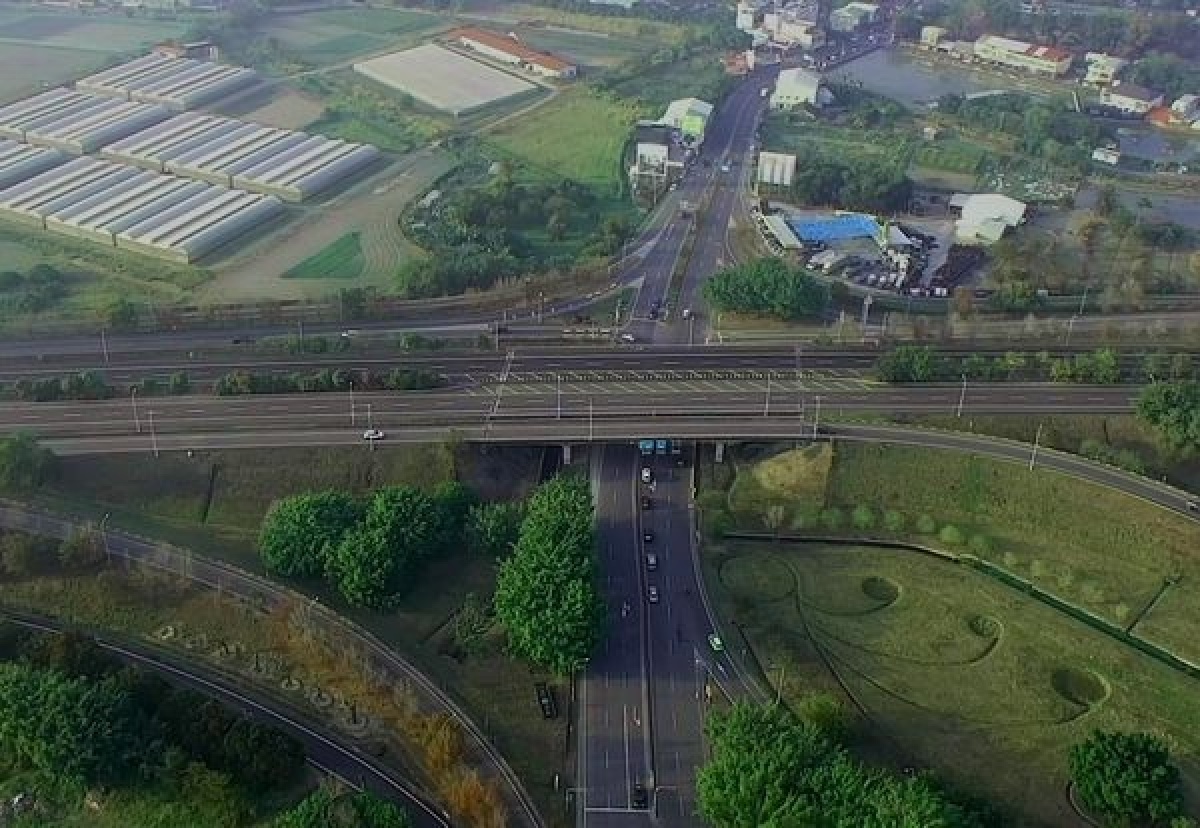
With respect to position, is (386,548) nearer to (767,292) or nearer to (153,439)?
(153,439)

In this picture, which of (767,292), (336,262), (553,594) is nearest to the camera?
(553,594)

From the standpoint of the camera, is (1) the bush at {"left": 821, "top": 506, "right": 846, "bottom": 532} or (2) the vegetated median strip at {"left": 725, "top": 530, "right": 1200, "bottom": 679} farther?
(1) the bush at {"left": 821, "top": 506, "right": 846, "bottom": 532}

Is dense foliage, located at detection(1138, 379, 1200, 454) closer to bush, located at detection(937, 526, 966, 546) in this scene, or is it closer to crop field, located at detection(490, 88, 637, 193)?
bush, located at detection(937, 526, 966, 546)

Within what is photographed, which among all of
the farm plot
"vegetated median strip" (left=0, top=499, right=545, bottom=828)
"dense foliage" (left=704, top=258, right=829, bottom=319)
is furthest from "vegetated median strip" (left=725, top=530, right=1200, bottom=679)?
the farm plot

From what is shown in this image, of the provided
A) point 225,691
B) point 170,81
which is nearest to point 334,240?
point 170,81

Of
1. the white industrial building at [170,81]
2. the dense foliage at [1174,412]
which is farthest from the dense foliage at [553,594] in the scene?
the white industrial building at [170,81]
